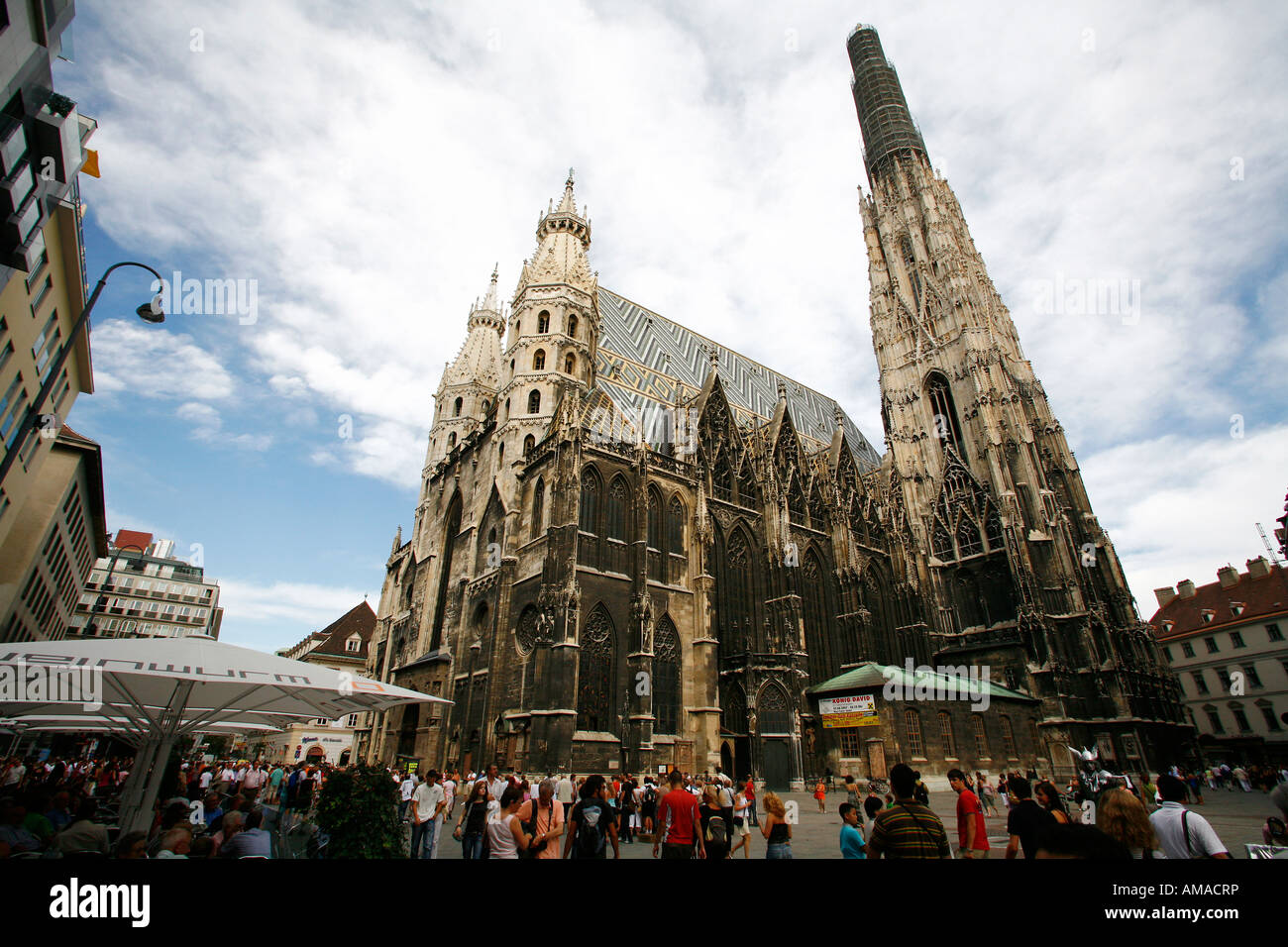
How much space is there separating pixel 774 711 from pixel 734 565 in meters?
7.48

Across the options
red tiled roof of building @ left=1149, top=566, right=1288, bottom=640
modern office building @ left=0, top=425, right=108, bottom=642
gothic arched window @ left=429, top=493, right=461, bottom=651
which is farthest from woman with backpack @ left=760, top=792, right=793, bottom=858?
red tiled roof of building @ left=1149, top=566, right=1288, bottom=640

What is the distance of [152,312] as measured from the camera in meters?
10.6

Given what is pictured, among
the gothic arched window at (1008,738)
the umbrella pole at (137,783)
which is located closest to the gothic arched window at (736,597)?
the gothic arched window at (1008,738)

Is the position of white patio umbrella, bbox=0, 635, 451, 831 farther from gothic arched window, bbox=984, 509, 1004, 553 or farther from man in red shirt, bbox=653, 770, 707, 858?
gothic arched window, bbox=984, 509, 1004, 553

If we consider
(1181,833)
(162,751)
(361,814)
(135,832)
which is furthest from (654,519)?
(1181,833)

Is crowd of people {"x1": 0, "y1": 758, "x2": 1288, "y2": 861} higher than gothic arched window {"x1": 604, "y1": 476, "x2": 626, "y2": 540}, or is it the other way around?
gothic arched window {"x1": 604, "y1": 476, "x2": 626, "y2": 540}

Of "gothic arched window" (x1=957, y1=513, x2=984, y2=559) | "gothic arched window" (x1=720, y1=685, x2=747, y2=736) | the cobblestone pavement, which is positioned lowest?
the cobblestone pavement

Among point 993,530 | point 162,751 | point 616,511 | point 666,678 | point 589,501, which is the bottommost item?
point 162,751

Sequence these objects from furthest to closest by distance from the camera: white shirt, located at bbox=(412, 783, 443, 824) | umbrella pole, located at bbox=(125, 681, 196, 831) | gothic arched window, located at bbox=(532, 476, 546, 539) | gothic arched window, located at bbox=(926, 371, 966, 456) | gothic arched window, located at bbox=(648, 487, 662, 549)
Answer: gothic arched window, located at bbox=(926, 371, 966, 456)
gothic arched window, located at bbox=(648, 487, 662, 549)
gothic arched window, located at bbox=(532, 476, 546, 539)
white shirt, located at bbox=(412, 783, 443, 824)
umbrella pole, located at bbox=(125, 681, 196, 831)

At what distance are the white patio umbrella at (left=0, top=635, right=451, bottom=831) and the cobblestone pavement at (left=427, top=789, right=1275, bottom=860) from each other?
5469mm

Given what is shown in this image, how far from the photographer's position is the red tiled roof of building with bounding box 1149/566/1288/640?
41.4m

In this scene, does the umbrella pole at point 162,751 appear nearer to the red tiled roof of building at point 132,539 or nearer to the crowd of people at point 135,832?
the crowd of people at point 135,832

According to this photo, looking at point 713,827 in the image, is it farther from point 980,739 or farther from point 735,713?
point 980,739
